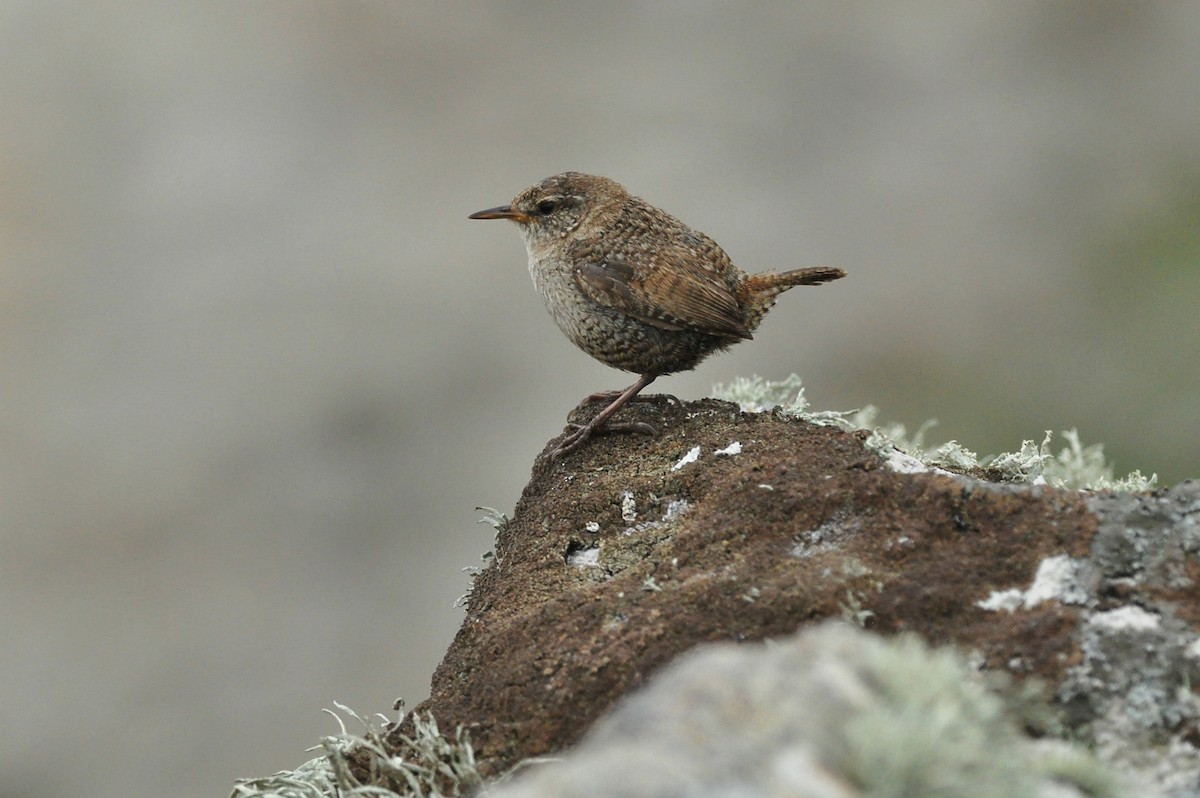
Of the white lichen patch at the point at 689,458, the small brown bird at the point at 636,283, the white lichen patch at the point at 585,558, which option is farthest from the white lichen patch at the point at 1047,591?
the small brown bird at the point at 636,283

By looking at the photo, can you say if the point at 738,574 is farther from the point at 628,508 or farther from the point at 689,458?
the point at 689,458

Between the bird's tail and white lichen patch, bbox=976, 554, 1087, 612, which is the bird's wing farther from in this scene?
white lichen patch, bbox=976, 554, 1087, 612

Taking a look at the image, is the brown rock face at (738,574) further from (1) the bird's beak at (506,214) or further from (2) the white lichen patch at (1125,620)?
(1) the bird's beak at (506,214)

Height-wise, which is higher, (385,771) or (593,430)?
A: (593,430)

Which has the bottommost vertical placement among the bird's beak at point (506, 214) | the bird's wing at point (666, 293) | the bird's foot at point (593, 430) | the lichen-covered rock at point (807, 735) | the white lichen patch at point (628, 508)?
the lichen-covered rock at point (807, 735)

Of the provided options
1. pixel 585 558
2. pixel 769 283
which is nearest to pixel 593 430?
pixel 585 558

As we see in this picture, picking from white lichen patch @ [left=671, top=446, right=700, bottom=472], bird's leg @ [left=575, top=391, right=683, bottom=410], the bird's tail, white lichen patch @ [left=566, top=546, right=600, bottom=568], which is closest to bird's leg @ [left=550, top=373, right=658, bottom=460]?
bird's leg @ [left=575, top=391, right=683, bottom=410]

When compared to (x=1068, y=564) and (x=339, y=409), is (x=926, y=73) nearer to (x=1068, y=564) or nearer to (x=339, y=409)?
(x=339, y=409)
